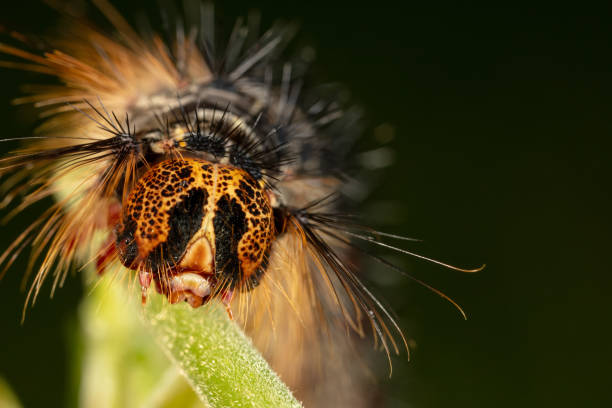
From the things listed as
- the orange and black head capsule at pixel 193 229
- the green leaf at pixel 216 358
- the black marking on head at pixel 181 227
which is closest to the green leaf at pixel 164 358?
the green leaf at pixel 216 358

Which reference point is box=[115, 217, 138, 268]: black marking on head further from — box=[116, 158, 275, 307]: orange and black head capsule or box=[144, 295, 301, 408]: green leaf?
box=[144, 295, 301, 408]: green leaf

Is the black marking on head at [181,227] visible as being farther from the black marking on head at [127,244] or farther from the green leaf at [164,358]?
the green leaf at [164,358]

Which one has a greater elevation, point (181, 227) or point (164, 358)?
point (181, 227)

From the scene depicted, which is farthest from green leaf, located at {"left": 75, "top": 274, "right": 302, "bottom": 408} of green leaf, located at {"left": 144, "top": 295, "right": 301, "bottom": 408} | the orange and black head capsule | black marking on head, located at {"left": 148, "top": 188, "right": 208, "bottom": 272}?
black marking on head, located at {"left": 148, "top": 188, "right": 208, "bottom": 272}

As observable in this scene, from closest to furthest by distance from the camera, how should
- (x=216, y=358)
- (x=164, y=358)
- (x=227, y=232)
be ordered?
(x=216, y=358) → (x=227, y=232) → (x=164, y=358)

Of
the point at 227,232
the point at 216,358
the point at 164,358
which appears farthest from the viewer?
the point at 164,358

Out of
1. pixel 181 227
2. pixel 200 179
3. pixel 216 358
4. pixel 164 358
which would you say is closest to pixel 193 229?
pixel 181 227

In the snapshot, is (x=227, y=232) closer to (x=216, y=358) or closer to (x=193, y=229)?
(x=193, y=229)
